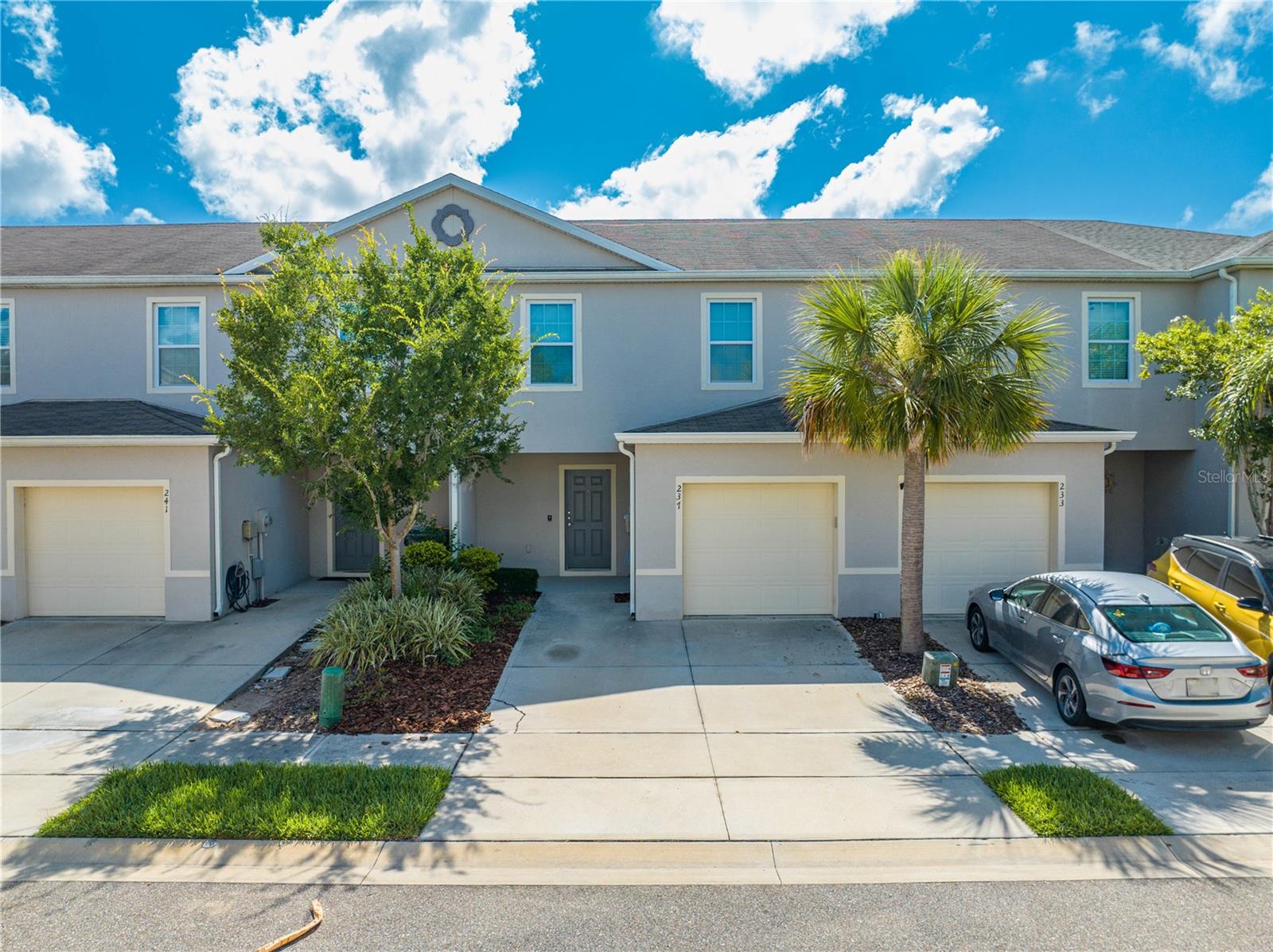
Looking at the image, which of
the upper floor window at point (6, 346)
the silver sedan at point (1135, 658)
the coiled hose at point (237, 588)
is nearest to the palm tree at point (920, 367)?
the silver sedan at point (1135, 658)

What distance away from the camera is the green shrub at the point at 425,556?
11.4 metres

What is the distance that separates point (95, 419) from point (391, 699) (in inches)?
317

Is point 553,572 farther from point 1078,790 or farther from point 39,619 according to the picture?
point 1078,790

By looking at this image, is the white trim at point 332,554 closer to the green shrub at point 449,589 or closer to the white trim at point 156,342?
the white trim at point 156,342

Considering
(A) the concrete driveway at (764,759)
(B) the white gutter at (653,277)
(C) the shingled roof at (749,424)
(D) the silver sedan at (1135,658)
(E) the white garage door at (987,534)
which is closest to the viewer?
(A) the concrete driveway at (764,759)

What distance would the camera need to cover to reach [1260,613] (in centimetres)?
765

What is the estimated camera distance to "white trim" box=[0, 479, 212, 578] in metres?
10.8

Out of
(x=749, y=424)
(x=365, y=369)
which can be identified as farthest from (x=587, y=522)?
(x=365, y=369)

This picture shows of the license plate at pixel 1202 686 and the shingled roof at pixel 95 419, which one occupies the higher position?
the shingled roof at pixel 95 419

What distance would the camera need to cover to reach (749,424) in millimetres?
10984

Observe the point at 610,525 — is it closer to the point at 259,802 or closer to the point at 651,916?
the point at 259,802

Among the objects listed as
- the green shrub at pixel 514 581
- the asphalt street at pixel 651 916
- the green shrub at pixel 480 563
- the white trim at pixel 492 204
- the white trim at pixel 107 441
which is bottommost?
the asphalt street at pixel 651 916

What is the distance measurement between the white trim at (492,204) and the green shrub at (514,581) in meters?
6.17

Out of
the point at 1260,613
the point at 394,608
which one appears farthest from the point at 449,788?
the point at 1260,613
